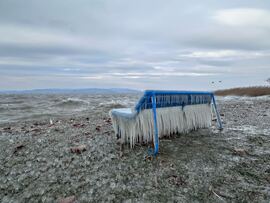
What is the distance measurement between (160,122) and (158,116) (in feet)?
0.53

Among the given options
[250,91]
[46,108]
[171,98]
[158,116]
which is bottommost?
[46,108]

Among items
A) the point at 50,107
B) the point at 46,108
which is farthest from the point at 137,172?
the point at 50,107

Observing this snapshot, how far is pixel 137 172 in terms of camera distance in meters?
2.60

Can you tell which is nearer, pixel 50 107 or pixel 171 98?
pixel 171 98

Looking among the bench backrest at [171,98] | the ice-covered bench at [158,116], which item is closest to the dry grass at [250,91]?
the bench backrest at [171,98]

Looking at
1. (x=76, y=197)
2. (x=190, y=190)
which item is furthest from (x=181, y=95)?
(x=76, y=197)

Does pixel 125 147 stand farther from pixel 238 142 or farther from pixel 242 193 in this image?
pixel 238 142

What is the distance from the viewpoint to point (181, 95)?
3.80m

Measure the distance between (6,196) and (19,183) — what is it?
25 cm

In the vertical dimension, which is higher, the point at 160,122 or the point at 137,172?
the point at 160,122

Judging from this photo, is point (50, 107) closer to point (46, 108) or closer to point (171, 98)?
point (46, 108)

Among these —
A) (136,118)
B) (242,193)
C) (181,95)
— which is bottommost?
(242,193)

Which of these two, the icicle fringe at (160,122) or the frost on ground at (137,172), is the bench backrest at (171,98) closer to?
the icicle fringe at (160,122)

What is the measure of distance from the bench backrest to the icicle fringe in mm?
89
